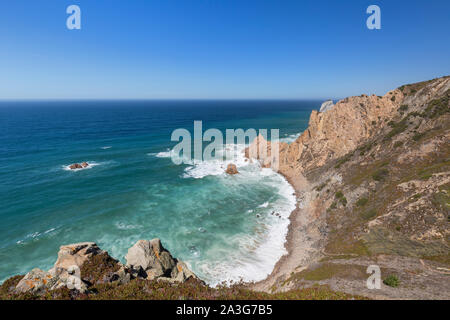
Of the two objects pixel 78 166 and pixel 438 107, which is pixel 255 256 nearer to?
pixel 438 107

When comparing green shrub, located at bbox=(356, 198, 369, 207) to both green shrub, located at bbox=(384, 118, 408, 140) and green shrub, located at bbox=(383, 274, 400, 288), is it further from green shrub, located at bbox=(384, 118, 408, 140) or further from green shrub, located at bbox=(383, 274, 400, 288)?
green shrub, located at bbox=(384, 118, 408, 140)

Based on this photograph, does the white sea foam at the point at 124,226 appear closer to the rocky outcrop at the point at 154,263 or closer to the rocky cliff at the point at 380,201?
the rocky outcrop at the point at 154,263

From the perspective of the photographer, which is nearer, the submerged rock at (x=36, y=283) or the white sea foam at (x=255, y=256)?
the submerged rock at (x=36, y=283)

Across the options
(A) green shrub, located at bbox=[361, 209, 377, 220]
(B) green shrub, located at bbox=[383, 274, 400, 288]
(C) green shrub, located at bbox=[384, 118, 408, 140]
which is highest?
(C) green shrub, located at bbox=[384, 118, 408, 140]

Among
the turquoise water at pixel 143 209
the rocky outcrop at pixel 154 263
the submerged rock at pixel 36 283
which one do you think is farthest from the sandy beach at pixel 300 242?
the submerged rock at pixel 36 283

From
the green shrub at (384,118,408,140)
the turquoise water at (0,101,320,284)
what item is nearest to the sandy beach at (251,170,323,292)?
the turquoise water at (0,101,320,284)

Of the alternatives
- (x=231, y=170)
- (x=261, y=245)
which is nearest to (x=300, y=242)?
(x=261, y=245)
